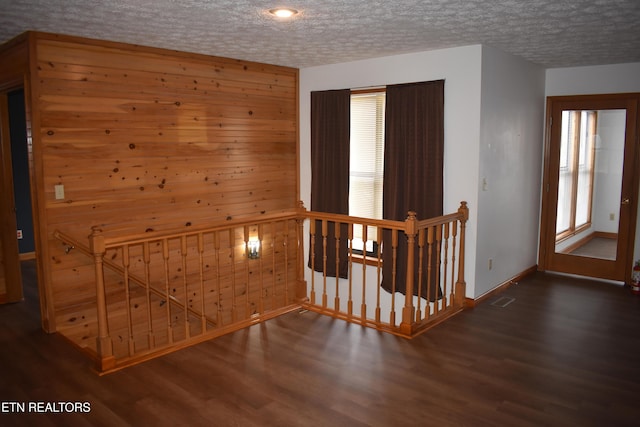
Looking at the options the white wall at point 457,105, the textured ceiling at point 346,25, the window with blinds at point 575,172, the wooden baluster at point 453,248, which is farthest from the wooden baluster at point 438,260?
the window with blinds at point 575,172

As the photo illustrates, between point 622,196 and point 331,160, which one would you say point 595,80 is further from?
point 331,160

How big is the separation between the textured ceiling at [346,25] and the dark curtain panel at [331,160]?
74cm

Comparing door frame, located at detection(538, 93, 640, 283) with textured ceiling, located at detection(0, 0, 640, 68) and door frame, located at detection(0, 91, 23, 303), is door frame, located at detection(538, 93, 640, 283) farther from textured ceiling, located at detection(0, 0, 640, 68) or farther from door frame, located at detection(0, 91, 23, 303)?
door frame, located at detection(0, 91, 23, 303)

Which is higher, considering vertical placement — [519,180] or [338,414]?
[519,180]

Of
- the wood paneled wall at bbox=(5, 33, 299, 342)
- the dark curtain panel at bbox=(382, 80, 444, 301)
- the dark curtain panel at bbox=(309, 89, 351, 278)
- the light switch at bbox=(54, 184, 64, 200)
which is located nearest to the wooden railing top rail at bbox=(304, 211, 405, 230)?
the dark curtain panel at bbox=(382, 80, 444, 301)

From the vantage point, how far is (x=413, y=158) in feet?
16.0

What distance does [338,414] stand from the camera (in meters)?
2.86

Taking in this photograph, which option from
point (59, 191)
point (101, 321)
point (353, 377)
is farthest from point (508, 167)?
point (59, 191)

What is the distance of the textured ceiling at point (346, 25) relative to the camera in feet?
10.4

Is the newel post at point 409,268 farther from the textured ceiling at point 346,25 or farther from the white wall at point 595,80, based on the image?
the white wall at point 595,80

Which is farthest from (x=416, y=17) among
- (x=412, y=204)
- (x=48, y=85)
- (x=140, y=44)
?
(x=48, y=85)

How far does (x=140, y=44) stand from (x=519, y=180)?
387 centimetres

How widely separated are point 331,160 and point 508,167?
71.2 inches

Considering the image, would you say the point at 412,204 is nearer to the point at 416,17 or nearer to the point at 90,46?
the point at 416,17
